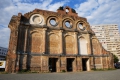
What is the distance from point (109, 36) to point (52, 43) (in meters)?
81.6

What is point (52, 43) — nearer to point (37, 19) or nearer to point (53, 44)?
point (53, 44)

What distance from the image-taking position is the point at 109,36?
90688mm

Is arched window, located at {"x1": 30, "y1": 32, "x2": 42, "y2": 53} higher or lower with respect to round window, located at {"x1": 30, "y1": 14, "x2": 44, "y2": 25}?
lower

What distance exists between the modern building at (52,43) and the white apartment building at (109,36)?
67.8 m

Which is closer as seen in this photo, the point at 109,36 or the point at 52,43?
the point at 52,43

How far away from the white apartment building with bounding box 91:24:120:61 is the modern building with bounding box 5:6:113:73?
6783 centimetres

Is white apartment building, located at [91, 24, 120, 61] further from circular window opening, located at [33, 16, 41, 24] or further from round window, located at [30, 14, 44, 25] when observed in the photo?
circular window opening, located at [33, 16, 41, 24]

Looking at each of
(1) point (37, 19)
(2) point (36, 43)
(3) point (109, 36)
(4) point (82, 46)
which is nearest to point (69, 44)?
(4) point (82, 46)

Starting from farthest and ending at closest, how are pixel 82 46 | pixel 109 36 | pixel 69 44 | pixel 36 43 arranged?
1. pixel 109 36
2. pixel 82 46
3. pixel 69 44
4. pixel 36 43

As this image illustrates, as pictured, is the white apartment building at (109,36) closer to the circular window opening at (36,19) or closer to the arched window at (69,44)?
the arched window at (69,44)

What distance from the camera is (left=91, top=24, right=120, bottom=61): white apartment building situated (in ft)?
281

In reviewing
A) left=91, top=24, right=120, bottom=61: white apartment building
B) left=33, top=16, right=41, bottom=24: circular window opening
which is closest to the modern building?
left=33, top=16, right=41, bottom=24: circular window opening

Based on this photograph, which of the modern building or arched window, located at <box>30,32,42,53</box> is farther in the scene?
arched window, located at <box>30,32,42,53</box>

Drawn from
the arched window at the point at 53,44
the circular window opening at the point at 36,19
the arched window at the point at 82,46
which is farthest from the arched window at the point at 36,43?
the arched window at the point at 82,46
